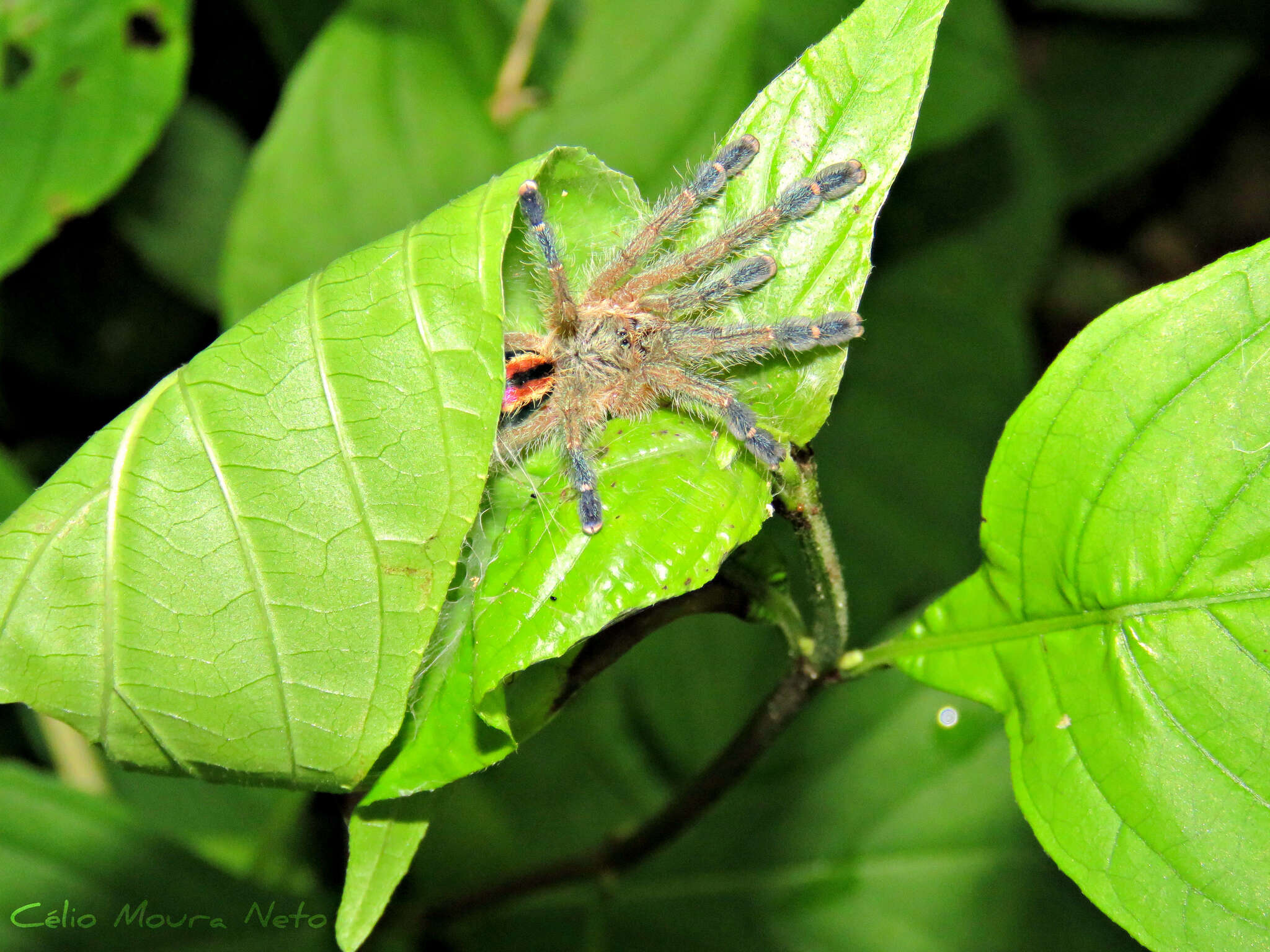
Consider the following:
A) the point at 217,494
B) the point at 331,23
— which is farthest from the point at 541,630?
the point at 331,23

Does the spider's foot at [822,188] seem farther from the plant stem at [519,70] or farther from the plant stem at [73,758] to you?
the plant stem at [73,758]

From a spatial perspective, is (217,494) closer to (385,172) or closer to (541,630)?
(541,630)

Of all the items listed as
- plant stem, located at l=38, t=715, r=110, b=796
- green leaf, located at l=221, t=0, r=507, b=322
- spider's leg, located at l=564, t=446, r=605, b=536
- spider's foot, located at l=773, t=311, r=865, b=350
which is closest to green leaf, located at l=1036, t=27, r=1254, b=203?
green leaf, located at l=221, t=0, r=507, b=322

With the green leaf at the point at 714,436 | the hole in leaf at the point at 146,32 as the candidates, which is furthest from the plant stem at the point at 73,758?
the green leaf at the point at 714,436

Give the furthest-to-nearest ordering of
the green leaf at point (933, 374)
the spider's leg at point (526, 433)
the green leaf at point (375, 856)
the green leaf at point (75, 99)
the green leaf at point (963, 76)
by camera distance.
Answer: the green leaf at point (933, 374) < the green leaf at point (963, 76) < the green leaf at point (75, 99) < the spider's leg at point (526, 433) < the green leaf at point (375, 856)

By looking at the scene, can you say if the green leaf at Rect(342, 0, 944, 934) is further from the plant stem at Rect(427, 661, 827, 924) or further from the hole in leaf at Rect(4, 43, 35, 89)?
the hole in leaf at Rect(4, 43, 35, 89)
